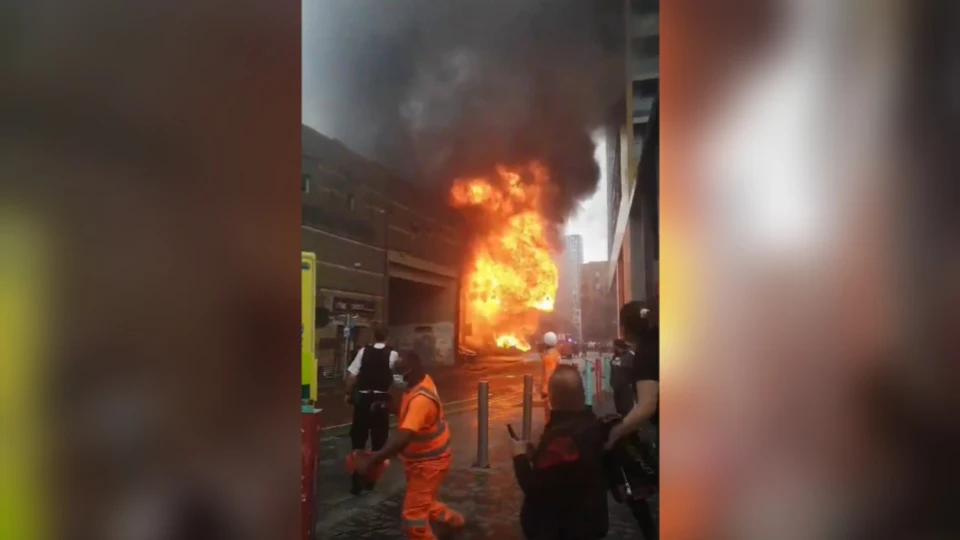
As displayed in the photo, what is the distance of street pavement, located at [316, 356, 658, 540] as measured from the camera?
4.41 ft

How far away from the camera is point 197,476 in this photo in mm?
1539

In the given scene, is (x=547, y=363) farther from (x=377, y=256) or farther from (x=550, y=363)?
(x=377, y=256)

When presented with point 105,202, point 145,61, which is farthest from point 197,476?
point 145,61

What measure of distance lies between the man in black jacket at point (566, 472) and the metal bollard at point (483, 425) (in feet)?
0.23

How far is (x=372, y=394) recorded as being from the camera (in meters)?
1.41

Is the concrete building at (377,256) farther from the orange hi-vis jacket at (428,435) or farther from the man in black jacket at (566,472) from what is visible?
the man in black jacket at (566,472)

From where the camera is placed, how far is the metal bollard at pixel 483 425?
4.45ft

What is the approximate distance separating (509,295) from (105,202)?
3.26 feet

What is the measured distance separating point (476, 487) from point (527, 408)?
198mm

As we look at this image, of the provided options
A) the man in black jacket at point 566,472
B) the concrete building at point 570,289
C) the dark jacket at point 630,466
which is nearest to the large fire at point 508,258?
the concrete building at point 570,289

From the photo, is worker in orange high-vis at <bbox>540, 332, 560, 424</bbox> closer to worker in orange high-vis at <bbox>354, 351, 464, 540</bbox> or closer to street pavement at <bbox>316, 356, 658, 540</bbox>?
street pavement at <bbox>316, 356, 658, 540</bbox>

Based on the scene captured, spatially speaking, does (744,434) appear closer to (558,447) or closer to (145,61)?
(558,447)

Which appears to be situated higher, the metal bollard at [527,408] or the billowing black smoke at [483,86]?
the billowing black smoke at [483,86]

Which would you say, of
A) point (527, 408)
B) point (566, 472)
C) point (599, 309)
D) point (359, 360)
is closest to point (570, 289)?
point (599, 309)
